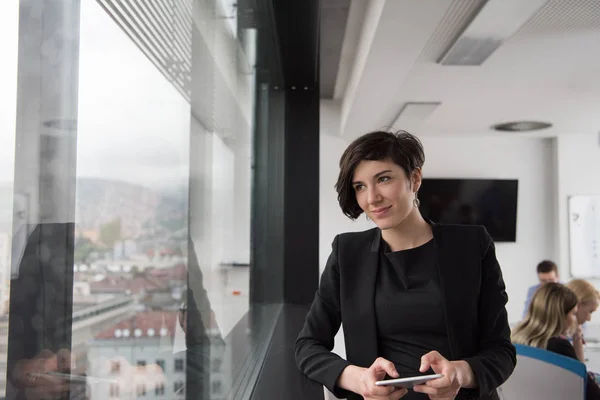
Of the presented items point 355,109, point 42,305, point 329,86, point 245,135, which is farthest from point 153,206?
point 329,86

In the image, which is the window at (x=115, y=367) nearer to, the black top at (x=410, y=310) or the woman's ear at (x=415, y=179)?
the black top at (x=410, y=310)

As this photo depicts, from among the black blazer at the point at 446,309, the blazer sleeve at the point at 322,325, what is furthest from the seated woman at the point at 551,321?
the blazer sleeve at the point at 322,325

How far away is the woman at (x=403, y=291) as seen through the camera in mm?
1018

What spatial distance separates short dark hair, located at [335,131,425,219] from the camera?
3.48 feet

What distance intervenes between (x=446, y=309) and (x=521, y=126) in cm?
539

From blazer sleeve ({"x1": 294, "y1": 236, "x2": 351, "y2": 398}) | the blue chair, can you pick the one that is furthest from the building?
the blue chair

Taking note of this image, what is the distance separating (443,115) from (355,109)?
1.16 meters

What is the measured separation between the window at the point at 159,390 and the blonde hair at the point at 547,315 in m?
2.42

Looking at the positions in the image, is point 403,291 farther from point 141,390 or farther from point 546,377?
point 546,377

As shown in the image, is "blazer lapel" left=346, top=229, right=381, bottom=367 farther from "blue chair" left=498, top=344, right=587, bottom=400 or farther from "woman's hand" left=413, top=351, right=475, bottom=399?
"blue chair" left=498, top=344, right=587, bottom=400

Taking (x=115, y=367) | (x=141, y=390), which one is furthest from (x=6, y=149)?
(x=141, y=390)

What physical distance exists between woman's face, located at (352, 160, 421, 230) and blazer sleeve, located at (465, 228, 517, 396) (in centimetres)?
19

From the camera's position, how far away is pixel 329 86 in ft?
17.5

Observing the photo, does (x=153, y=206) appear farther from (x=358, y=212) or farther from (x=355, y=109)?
(x=355, y=109)
